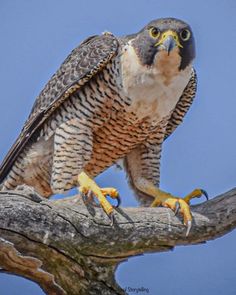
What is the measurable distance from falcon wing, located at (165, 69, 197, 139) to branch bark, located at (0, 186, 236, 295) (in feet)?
3.75

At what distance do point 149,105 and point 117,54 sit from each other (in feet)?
1.33

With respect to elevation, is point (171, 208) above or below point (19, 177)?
below

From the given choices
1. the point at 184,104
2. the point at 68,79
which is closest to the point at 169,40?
the point at 68,79

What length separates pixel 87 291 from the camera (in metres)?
4.04

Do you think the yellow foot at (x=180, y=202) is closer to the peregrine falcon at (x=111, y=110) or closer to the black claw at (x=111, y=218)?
the peregrine falcon at (x=111, y=110)

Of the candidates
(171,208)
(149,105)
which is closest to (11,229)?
(171,208)

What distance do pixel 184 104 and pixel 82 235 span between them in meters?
1.88

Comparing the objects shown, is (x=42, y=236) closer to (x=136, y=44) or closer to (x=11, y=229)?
(x=11, y=229)

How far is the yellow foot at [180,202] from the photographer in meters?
4.46

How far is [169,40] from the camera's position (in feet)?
15.2

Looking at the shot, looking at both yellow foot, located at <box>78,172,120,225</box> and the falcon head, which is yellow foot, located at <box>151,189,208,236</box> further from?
the falcon head

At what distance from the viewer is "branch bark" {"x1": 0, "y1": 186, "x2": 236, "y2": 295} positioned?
3.67 metres

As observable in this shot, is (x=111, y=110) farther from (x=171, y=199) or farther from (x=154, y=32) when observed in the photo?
(x=171, y=199)

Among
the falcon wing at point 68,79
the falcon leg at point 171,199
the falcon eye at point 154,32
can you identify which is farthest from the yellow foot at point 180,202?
the falcon eye at point 154,32
